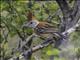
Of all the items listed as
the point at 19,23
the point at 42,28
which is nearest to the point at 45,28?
the point at 42,28

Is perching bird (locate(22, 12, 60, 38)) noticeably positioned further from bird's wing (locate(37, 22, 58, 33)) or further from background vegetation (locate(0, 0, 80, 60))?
background vegetation (locate(0, 0, 80, 60))

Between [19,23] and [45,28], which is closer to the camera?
[45,28]

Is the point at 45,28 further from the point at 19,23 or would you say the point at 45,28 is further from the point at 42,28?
the point at 19,23

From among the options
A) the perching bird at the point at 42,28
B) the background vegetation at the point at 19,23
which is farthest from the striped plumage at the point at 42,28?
the background vegetation at the point at 19,23

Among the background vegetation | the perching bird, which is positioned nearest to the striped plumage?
the perching bird

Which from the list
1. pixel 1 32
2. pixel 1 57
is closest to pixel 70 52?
pixel 1 57

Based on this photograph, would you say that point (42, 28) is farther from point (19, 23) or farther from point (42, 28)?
point (19, 23)

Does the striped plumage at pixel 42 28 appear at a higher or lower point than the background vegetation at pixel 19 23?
higher

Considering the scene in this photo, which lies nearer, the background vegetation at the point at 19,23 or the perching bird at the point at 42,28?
the perching bird at the point at 42,28

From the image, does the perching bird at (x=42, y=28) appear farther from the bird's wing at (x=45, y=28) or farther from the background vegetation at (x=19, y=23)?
the background vegetation at (x=19, y=23)

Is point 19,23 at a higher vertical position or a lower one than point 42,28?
lower

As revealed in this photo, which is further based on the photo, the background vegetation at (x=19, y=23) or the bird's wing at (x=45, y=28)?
the background vegetation at (x=19, y=23)

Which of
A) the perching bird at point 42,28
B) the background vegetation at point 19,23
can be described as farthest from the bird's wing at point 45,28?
the background vegetation at point 19,23

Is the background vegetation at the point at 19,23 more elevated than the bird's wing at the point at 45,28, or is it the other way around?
the bird's wing at the point at 45,28
